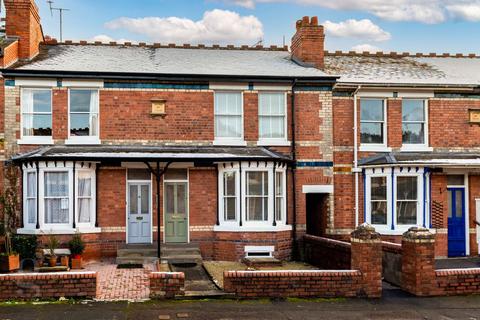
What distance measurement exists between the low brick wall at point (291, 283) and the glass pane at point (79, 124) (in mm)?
9105

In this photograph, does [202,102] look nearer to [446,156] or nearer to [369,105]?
[369,105]

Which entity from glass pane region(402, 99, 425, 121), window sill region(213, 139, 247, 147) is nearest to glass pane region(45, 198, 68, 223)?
window sill region(213, 139, 247, 147)

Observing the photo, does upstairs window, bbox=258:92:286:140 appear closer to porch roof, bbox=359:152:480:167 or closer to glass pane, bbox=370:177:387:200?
porch roof, bbox=359:152:480:167

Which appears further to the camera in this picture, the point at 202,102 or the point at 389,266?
the point at 202,102

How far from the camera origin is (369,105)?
870 inches

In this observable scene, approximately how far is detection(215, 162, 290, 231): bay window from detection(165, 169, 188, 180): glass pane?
1.21m

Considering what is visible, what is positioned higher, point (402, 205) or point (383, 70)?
point (383, 70)

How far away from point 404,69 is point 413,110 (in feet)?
8.46

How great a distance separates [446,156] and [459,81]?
2991mm

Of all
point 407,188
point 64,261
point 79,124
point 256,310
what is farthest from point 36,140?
point 407,188

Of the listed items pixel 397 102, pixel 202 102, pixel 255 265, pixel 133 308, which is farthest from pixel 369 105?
pixel 133 308

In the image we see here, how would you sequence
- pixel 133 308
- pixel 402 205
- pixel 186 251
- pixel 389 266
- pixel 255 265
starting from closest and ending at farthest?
pixel 133 308
pixel 389 266
pixel 255 265
pixel 186 251
pixel 402 205

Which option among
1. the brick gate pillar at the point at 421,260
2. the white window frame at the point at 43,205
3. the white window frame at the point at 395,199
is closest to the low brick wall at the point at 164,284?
the brick gate pillar at the point at 421,260

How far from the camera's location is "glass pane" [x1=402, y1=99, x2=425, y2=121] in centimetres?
2219
